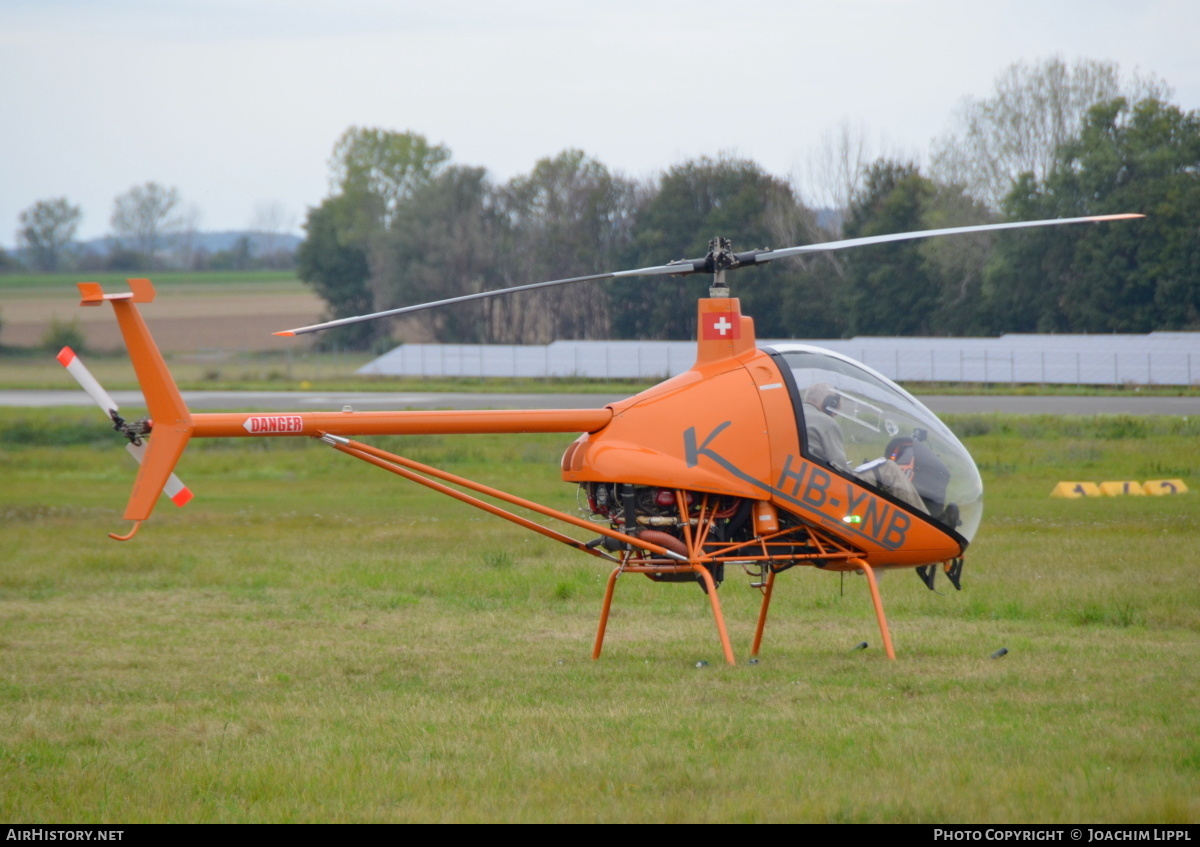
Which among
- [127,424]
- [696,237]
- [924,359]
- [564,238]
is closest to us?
[127,424]

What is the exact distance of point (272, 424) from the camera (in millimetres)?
9203

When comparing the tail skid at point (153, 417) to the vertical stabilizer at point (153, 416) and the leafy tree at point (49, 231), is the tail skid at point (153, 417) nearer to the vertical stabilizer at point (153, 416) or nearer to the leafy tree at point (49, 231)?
the vertical stabilizer at point (153, 416)

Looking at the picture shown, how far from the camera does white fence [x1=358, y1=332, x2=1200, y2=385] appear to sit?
43.4 meters

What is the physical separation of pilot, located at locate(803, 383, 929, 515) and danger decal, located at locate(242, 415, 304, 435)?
3940 mm

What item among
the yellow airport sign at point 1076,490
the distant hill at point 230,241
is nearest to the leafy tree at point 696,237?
the yellow airport sign at point 1076,490

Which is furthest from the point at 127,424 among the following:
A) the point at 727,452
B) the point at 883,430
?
the point at 883,430

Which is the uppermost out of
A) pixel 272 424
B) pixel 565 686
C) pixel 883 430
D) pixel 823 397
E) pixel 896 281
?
pixel 896 281

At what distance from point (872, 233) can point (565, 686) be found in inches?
1729

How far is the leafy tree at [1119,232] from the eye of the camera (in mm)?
41938

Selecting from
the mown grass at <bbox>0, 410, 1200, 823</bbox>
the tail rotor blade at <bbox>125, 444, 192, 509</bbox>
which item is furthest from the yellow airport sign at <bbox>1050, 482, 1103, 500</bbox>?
the tail rotor blade at <bbox>125, 444, 192, 509</bbox>

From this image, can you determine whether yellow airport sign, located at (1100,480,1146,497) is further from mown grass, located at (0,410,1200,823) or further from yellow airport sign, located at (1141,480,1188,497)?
mown grass, located at (0,410,1200,823)

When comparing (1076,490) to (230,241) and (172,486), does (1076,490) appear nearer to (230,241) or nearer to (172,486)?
(172,486)

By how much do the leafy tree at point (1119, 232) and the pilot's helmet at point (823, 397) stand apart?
35.5m

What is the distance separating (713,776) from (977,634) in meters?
5.05
